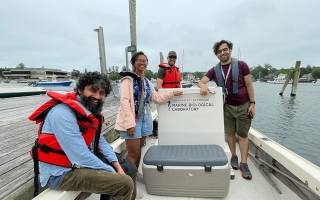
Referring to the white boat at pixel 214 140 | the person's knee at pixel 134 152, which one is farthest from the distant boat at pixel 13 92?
the person's knee at pixel 134 152

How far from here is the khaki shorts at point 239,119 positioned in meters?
2.51

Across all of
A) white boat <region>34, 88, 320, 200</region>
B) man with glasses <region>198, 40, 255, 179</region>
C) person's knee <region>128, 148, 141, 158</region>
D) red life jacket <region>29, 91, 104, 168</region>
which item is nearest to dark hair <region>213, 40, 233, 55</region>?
man with glasses <region>198, 40, 255, 179</region>

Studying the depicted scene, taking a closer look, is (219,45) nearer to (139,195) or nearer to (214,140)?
(214,140)

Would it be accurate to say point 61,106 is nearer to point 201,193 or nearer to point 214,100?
point 201,193

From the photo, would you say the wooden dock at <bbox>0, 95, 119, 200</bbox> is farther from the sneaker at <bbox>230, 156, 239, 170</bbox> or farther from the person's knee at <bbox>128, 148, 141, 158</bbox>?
the sneaker at <bbox>230, 156, 239, 170</bbox>

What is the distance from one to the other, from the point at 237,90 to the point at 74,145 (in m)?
1.96

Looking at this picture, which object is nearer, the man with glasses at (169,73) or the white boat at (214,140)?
the white boat at (214,140)

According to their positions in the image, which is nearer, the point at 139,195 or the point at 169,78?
the point at 139,195

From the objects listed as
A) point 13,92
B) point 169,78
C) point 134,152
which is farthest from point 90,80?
point 13,92

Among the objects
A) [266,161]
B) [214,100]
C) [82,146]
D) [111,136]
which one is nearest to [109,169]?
[82,146]

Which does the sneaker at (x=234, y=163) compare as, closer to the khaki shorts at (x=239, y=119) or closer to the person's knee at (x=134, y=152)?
the khaki shorts at (x=239, y=119)

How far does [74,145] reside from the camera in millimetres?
1343

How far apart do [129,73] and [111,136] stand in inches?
81.3

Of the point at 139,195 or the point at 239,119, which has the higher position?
the point at 239,119
